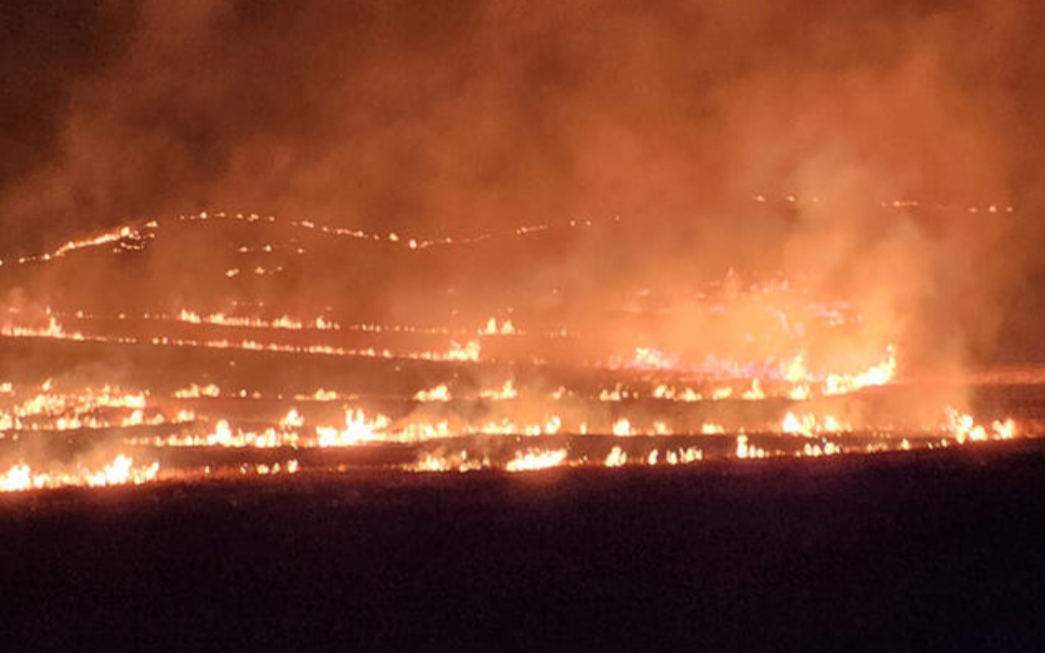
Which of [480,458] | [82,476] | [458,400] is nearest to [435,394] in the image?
[458,400]

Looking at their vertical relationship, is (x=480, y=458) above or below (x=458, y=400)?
below

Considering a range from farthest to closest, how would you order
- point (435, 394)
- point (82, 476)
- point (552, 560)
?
point (435, 394) < point (82, 476) < point (552, 560)

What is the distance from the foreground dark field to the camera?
5.74 metres

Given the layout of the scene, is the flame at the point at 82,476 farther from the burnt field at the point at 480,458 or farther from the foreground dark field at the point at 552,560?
the foreground dark field at the point at 552,560

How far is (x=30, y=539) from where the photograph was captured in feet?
22.7

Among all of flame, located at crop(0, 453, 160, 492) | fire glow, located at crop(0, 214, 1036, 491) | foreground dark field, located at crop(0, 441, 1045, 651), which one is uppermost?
fire glow, located at crop(0, 214, 1036, 491)

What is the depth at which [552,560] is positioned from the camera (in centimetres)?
650

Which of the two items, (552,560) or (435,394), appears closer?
(552,560)

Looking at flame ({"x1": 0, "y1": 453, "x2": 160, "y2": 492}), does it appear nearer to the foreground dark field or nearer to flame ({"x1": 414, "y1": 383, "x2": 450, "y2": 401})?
the foreground dark field

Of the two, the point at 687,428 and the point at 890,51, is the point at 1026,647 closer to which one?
the point at 687,428

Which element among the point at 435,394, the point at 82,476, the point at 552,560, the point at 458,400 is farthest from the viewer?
the point at 435,394

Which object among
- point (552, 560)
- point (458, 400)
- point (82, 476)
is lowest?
point (552, 560)

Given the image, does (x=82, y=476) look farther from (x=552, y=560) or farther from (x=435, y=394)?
(x=552, y=560)

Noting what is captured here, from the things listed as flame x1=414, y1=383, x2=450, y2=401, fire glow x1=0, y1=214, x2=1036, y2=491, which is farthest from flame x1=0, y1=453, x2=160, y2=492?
flame x1=414, y1=383, x2=450, y2=401
